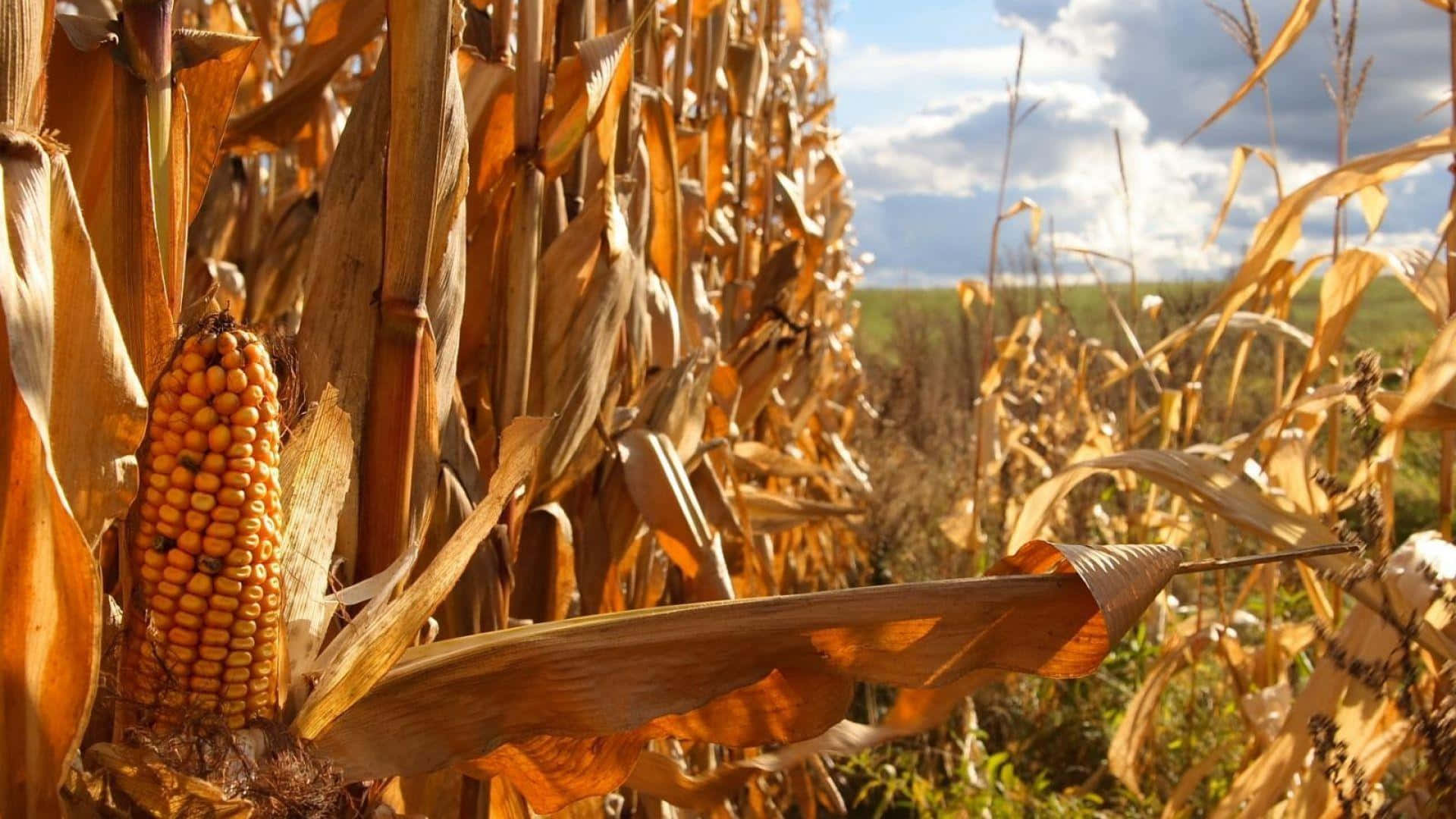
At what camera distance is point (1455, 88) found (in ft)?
5.50

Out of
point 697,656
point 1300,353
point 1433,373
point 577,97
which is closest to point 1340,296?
point 1433,373

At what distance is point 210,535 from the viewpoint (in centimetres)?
71

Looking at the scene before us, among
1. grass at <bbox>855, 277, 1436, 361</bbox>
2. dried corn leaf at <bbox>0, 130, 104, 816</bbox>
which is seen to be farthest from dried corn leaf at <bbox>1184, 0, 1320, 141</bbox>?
grass at <bbox>855, 277, 1436, 361</bbox>

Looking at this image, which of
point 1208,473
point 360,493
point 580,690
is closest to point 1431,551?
point 1208,473

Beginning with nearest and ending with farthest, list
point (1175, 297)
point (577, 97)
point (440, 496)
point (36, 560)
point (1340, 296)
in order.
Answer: point (36, 560) < point (440, 496) < point (577, 97) < point (1340, 296) < point (1175, 297)

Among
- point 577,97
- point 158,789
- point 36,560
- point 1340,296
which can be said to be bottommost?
point 158,789

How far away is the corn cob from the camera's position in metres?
0.70

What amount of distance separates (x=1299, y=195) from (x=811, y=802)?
142 centimetres

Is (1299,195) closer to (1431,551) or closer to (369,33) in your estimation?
(1431,551)

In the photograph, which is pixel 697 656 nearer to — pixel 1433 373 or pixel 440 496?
pixel 440 496

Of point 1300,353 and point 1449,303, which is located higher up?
point 1300,353

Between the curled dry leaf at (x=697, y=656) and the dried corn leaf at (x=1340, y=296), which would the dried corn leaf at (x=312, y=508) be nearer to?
the curled dry leaf at (x=697, y=656)

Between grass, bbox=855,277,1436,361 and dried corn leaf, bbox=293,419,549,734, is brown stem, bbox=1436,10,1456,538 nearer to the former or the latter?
dried corn leaf, bbox=293,419,549,734

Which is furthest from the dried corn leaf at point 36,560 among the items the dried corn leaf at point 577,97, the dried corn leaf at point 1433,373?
the dried corn leaf at point 1433,373
